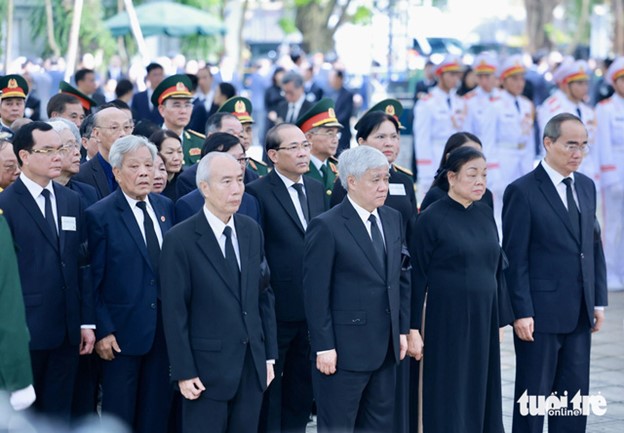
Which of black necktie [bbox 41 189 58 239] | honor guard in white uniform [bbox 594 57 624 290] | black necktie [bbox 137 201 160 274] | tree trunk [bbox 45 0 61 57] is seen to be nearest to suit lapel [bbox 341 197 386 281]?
black necktie [bbox 137 201 160 274]

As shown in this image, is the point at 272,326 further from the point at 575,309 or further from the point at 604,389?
the point at 604,389

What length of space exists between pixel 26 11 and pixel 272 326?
2783cm

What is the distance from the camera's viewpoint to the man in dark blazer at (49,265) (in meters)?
7.10

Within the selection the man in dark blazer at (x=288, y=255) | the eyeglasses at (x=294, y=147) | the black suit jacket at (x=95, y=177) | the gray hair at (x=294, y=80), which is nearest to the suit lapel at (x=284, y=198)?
Answer: the man in dark blazer at (x=288, y=255)

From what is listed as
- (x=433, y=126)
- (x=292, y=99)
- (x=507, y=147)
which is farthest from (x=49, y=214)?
(x=292, y=99)

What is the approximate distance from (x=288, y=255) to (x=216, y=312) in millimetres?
1452

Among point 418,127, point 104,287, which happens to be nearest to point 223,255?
point 104,287

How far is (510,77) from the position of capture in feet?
52.5

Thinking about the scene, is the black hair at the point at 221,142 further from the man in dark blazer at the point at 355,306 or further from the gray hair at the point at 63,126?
the man in dark blazer at the point at 355,306

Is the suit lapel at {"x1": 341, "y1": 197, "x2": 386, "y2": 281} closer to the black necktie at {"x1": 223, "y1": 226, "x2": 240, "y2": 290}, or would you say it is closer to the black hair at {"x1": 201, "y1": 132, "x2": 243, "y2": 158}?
the black necktie at {"x1": 223, "y1": 226, "x2": 240, "y2": 290}

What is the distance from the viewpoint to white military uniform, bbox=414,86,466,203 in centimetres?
1606

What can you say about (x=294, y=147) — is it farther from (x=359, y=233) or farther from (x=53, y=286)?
(x=53, y=286)

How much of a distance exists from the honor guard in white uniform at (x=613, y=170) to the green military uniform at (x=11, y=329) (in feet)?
30.2

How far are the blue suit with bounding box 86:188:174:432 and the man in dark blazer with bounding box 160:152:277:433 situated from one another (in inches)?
27.9
